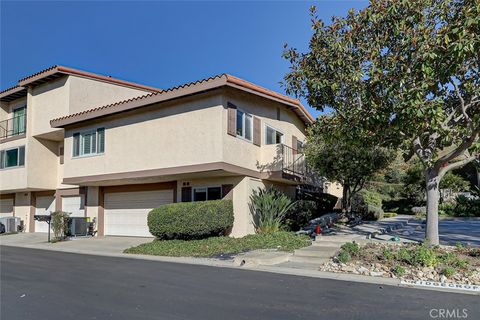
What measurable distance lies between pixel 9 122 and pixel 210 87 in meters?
17.8

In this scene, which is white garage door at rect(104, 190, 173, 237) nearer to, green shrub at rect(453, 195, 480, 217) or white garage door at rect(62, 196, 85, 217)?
white garage door at rect(62, 196, 85, 217)

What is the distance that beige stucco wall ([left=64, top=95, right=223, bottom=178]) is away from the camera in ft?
49.2

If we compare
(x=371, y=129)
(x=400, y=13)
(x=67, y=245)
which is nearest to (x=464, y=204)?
(x=371, y=129)

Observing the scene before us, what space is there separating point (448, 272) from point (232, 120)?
927 cm

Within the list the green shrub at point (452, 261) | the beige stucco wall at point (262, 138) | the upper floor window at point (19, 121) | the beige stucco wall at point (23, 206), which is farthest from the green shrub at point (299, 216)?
the upper floor window at point (19, 121)

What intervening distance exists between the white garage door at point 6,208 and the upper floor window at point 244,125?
18902mm

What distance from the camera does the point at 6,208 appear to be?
89.6ft

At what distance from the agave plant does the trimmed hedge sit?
1.13 metres

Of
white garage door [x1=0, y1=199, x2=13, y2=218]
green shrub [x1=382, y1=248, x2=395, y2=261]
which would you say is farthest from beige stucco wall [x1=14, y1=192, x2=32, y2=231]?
green shrub [x1=382, y1=248, x2=395, y2=261]

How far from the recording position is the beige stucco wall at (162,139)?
1501 centimetres

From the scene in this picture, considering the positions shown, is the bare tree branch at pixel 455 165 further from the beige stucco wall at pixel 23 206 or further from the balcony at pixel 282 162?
the beige stucco wall at pixel 23 206

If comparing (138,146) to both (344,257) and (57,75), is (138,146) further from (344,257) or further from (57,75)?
(344,257)

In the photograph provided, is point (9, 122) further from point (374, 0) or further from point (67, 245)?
point (374, 0)

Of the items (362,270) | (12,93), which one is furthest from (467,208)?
(12,93)
